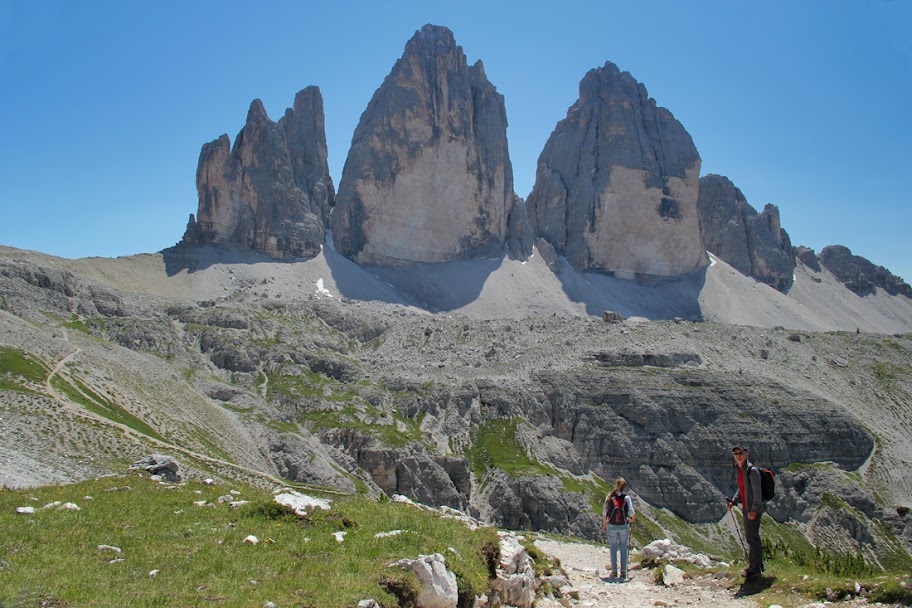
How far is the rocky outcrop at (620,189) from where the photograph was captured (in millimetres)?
176500

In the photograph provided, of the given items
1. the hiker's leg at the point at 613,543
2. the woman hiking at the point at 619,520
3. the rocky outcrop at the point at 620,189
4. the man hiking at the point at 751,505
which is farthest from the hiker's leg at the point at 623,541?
the rocky outcrop at the point at 620,189

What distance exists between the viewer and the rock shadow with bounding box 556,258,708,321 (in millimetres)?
160375

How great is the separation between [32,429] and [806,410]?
7807 cm

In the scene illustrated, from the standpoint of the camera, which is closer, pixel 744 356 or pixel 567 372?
pixel 567 372

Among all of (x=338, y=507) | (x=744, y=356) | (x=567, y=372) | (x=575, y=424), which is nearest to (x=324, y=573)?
(x=338, y=507)

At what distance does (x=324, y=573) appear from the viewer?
12.7 metres

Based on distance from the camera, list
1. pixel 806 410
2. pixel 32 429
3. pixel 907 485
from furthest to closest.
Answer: pixel 806 410 → pixel 907 485 → pixel 32 429

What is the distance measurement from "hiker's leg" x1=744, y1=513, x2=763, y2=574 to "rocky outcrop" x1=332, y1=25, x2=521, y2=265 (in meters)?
142

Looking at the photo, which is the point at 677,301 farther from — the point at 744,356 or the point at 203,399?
the point at 203,399

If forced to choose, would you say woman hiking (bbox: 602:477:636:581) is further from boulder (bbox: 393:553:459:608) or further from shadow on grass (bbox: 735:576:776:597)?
boulder (bbox: 393:553:459:608)

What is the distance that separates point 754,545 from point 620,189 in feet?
550

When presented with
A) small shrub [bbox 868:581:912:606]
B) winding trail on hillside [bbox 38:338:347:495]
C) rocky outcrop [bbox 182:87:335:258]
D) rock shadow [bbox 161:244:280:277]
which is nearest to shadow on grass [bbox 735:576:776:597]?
small shrub [bbox 868:581:912:606]

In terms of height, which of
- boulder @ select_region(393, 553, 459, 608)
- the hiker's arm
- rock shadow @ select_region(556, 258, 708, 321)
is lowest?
boulder @ select_region(393, 553, 459, 608)

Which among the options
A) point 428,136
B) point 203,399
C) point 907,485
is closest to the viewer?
point 203,399
